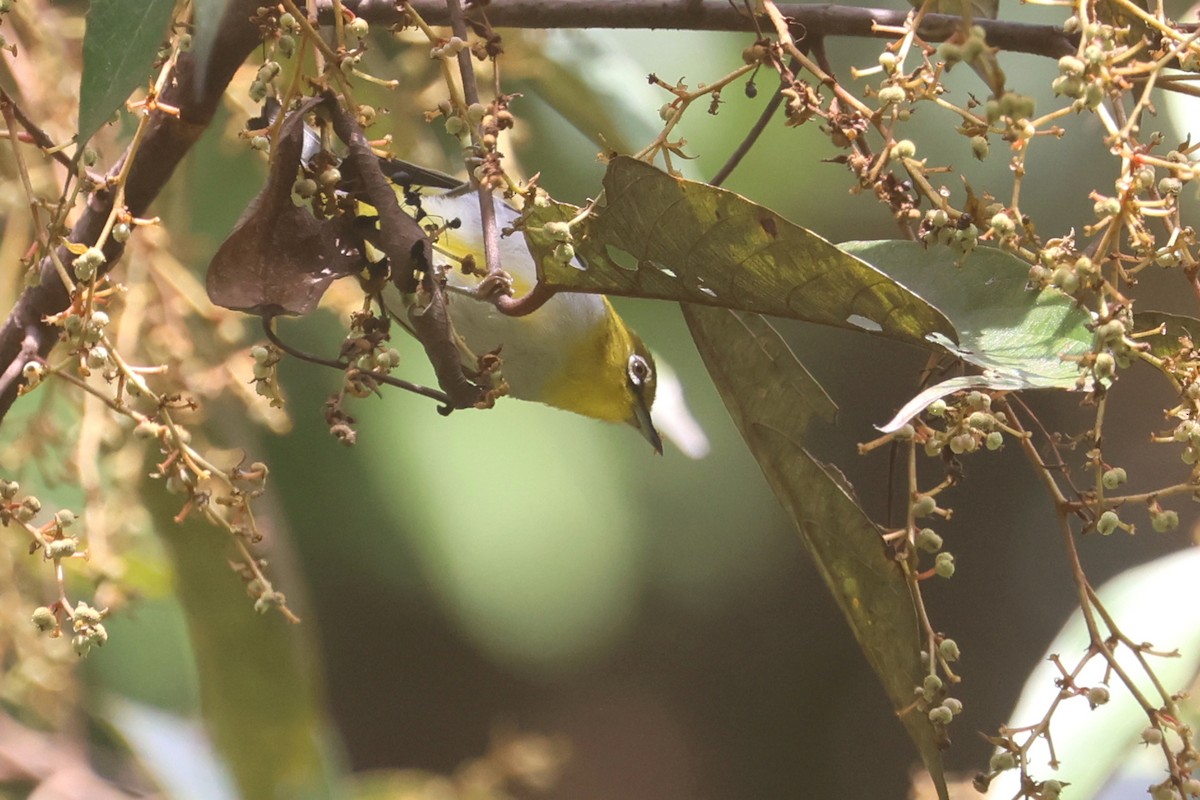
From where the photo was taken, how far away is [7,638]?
74 centimetres

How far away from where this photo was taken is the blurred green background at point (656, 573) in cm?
109

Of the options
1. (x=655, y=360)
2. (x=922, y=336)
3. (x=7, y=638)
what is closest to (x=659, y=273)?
(x=922, y=336)

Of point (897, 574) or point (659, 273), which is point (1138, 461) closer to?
point (897, 574)

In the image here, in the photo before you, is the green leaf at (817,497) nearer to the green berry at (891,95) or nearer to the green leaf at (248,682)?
the green berry at (891,95)

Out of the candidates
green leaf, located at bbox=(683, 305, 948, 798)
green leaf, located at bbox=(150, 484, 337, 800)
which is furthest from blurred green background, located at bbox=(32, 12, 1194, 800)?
green leaf, located at bbox=(683, 305, 948, 798)

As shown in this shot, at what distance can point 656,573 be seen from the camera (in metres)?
1.23

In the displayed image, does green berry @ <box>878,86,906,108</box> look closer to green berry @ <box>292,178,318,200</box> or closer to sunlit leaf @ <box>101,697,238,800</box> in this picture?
green berry @ <box>292,178,318,200</box>

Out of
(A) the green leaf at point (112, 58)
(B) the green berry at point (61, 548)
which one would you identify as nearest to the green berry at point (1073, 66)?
(A) the green leaf at point (112, 58)

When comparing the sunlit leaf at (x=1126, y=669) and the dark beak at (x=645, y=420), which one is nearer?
the sunlit leaf at (x=1126, y=669)

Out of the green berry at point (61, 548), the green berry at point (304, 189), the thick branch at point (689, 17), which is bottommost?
the green berry at point (61, 548)

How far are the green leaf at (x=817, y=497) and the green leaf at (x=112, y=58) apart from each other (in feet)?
0.85

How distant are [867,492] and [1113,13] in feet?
2.26

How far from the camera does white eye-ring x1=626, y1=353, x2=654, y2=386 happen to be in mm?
807

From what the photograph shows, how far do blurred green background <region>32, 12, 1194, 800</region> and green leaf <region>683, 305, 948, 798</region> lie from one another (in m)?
0.54
